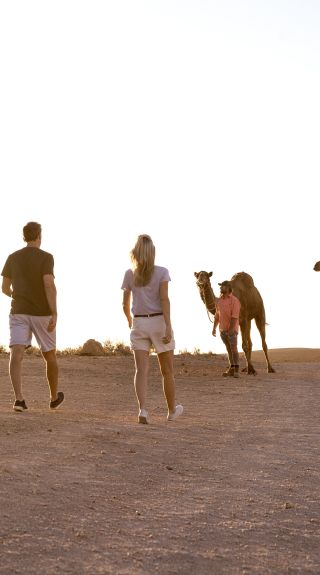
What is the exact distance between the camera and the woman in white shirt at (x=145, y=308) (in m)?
14.0

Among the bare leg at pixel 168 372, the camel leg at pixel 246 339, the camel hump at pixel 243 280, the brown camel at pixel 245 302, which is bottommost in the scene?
the bare leg at pixel 168 372

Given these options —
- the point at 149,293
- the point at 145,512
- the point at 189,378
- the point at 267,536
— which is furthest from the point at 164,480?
the point at 189,378

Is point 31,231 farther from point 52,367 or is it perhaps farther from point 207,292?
point 207,292

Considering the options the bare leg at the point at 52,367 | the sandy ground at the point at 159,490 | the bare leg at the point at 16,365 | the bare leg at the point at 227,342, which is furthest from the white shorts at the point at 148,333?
the bare leg at the point at 227,342

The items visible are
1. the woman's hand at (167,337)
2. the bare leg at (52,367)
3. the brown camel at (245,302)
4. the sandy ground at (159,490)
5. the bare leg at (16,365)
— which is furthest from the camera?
the brown camel at (245,302)

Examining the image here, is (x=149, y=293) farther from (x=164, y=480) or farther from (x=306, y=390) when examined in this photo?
(x=306, y=390)

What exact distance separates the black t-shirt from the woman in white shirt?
1.30 meters

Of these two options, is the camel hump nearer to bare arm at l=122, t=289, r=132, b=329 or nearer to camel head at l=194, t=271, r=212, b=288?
camel head at l=194, t=271, r=212, b=288

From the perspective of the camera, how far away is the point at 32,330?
15.4m

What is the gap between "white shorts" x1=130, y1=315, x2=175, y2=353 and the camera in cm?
1438

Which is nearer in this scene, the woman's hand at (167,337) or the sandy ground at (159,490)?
the sandy ground at (159,490)

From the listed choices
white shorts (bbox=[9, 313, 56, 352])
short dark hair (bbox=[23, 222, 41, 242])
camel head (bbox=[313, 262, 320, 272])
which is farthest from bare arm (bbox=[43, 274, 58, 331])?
camel head (bbox=[313, 262, 320, 272])

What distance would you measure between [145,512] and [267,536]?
3.58 ft

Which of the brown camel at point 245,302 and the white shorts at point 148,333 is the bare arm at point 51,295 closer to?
the white shorts at point 148,333
